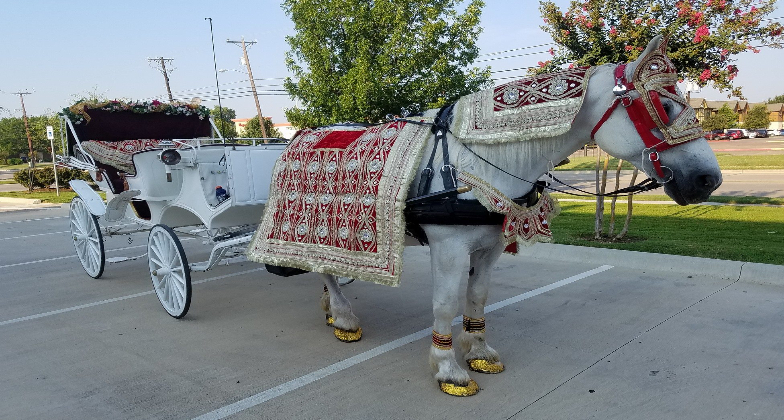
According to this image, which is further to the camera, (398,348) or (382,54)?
(382,54)

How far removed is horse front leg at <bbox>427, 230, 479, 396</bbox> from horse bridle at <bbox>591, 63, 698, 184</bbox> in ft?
3.93

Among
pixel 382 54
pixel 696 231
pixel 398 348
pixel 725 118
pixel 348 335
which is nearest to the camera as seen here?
pixel 398 348

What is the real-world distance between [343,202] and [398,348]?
1354mm

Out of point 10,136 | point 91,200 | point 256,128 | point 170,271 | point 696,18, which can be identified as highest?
point 10,136

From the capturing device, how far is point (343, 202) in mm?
3727

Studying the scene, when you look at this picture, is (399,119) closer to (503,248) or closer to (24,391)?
(503,248)

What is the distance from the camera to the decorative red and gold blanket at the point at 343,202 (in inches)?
135

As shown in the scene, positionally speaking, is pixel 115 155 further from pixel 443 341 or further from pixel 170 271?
pixel 443 341

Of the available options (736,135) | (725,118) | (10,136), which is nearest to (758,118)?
(725,118)

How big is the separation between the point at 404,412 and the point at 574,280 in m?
3.51

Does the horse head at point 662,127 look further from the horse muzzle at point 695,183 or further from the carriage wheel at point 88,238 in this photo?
the carriage wheel at point 88,238

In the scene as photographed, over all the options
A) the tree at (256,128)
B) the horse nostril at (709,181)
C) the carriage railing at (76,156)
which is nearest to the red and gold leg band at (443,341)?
the horse nostril at (709,181)

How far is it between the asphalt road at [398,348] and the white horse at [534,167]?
0.94 ft

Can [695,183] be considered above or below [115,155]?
below
